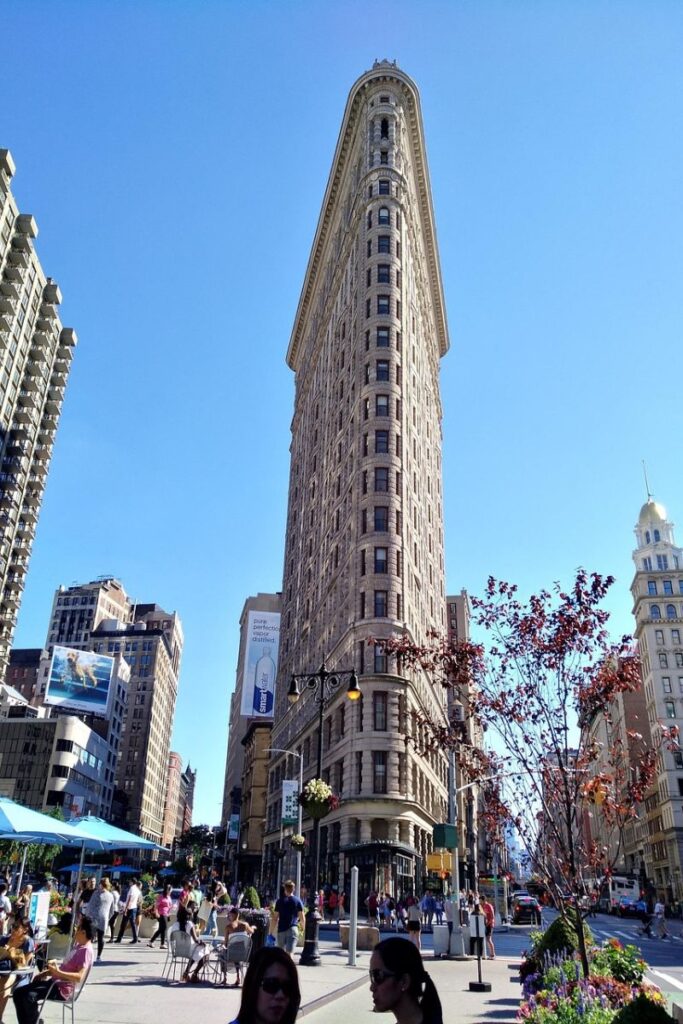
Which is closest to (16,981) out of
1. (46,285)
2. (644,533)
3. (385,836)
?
(385,836)

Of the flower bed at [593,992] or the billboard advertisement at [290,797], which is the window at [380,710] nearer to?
the billboard advertisement at [290,797]

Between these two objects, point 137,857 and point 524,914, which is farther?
point 137,857

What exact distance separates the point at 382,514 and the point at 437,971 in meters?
40.6

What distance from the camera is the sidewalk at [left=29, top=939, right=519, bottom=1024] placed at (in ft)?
40.5

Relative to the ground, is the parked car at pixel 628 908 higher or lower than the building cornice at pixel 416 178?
lower

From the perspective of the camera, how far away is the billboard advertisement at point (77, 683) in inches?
4532

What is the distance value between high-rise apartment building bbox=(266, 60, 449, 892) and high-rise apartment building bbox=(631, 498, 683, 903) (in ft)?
115

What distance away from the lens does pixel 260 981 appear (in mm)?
4637

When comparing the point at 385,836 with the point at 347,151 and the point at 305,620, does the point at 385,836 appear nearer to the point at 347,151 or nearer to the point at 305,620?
the point at 305,620

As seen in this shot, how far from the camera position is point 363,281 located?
233 ft

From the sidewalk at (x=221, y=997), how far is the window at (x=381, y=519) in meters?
39.0

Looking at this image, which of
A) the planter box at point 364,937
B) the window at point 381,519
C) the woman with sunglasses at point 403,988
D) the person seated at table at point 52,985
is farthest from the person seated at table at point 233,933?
the window at point 381,519

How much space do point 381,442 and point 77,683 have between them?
76237mm

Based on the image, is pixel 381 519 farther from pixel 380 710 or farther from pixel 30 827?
pixel 30 827
